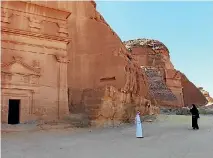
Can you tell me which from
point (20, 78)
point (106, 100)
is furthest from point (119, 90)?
point (20, 78)

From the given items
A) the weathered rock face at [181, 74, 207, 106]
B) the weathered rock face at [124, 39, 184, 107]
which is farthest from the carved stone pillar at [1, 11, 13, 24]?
the weathered rock face at [181, 74, 207, 106]

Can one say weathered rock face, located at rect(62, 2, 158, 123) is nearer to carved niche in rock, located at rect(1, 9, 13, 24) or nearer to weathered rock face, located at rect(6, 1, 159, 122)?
weathered rock face, located at rect(6, 1, 159, 122)

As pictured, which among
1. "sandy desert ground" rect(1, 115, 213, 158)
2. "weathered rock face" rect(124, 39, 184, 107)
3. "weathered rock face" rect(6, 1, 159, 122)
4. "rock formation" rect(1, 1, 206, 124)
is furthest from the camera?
"weathered rock face" rect(124, 39, 184, 107)

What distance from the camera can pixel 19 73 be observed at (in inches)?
713

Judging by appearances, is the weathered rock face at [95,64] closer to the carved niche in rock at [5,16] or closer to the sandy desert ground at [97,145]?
the carved niche in rock at [5,16]

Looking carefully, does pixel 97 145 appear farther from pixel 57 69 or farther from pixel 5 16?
pixel 5 16

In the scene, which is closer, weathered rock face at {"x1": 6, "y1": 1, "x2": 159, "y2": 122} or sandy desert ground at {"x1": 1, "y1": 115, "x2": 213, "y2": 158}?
sandy desert ground at {"x1": 1, "y1": 115, "x2": 213, "y2": 158}

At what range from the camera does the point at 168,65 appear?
5834cm

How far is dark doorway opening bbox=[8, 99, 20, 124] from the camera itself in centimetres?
A: 1825

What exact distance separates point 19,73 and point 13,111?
239cm

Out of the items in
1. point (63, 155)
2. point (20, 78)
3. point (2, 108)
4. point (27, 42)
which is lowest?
point (63, 155)

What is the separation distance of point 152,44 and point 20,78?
134ft

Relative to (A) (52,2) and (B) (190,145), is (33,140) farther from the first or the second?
(A) (52,2)

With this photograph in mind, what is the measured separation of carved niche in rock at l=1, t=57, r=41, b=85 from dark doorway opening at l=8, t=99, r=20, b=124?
118 centimetres
